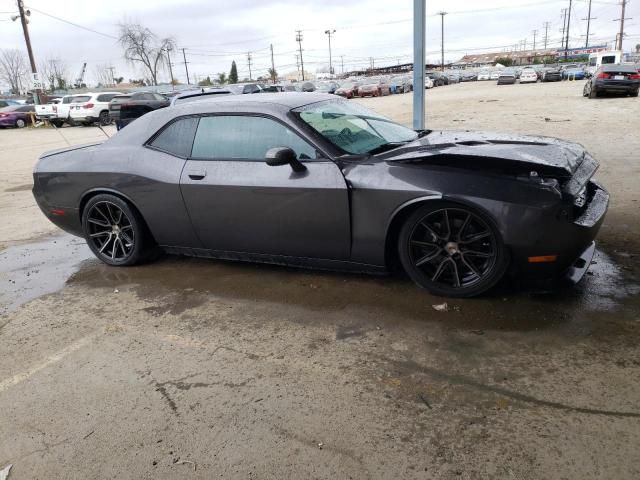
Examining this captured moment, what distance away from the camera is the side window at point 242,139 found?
3840 millimetres

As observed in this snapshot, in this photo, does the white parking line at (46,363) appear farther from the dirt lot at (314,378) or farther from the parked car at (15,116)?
the parked car at (15,116)

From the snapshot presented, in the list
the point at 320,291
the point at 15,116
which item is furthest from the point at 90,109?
the point at 320,291

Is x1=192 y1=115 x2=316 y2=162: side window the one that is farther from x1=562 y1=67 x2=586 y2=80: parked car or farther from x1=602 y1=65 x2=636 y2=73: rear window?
x1=562 y1=67 x2=586 y2=80: parked car

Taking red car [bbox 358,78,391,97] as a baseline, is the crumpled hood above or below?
above

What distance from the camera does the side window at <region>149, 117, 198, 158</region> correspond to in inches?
168

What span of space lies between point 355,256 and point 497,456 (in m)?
1.85

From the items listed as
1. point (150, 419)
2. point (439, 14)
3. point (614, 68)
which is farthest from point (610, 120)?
point (439, 14)

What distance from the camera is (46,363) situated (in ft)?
10.5

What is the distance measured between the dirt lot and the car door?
386 millimetres

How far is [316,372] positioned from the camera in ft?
9.37

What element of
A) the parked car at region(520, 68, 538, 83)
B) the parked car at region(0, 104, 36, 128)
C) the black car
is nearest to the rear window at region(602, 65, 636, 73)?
the black car

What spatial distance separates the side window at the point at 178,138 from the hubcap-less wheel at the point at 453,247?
204 cm

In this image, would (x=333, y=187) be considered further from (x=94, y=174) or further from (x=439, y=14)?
(x=439, y=14)

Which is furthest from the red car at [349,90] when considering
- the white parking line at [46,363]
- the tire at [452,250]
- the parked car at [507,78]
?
the white parking line at [46,363]
